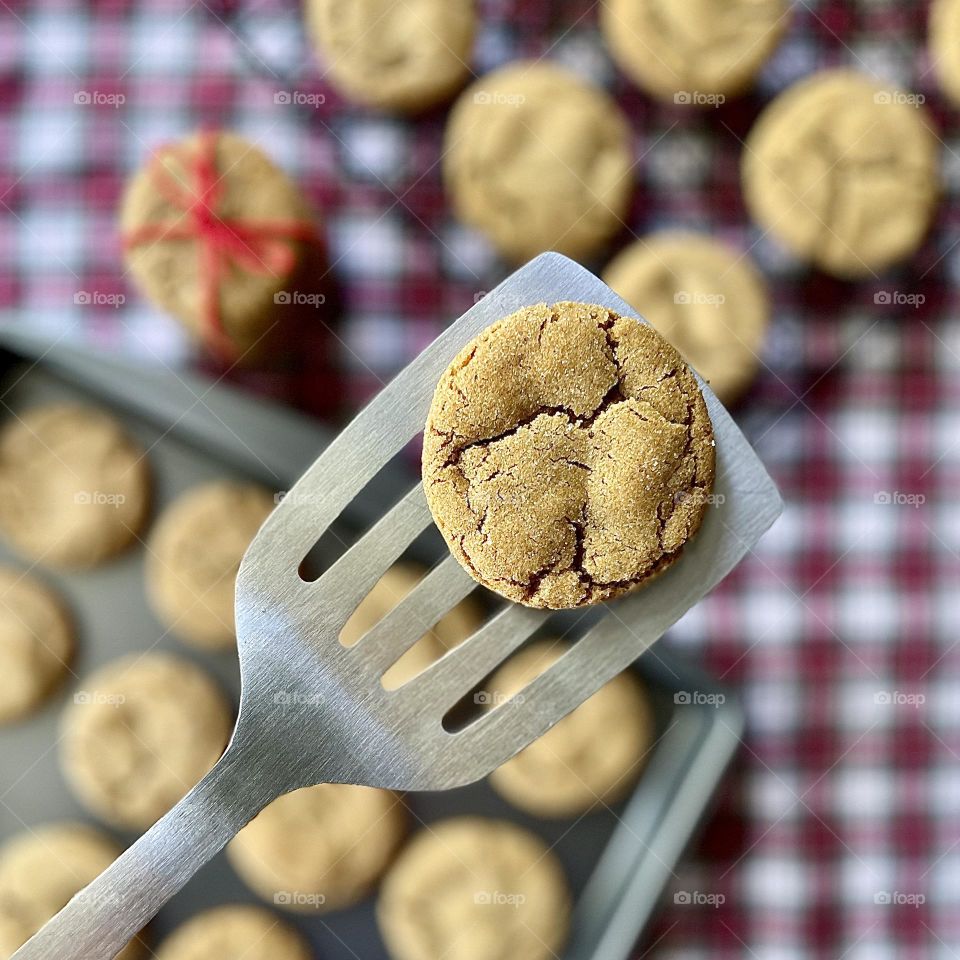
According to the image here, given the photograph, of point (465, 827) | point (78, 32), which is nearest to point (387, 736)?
point (465, 827)

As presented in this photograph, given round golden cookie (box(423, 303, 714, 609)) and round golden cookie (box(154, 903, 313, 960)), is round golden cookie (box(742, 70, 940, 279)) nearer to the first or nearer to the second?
round golden cookie (box(423, 303, 714, 609))

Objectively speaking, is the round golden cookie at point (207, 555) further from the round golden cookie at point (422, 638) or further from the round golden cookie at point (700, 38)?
the round golden cookie at point (700, 38)

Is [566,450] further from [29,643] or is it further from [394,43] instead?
[29,643]

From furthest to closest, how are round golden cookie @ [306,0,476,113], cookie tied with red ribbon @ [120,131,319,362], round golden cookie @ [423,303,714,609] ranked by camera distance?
round golden cookie @ [306,0,476,113], cookie tied with red ribbon @ [120,131,319,362], round golden cookie @ [423,303,714,609]

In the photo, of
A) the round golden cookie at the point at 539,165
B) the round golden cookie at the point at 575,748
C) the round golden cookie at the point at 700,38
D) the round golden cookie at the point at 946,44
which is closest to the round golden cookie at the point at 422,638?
the round golden cookie at the point at 575,748

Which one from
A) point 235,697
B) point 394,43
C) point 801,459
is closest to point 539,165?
point 394,43

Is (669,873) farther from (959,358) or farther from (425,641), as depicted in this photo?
(959,358)

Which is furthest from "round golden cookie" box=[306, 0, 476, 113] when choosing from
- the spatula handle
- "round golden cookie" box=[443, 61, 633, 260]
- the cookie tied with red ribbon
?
the spatula handle
